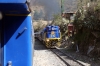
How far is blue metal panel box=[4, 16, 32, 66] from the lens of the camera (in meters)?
4.12

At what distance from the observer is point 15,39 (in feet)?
13.7

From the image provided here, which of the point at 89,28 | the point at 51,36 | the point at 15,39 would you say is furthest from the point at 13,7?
the point at 51,36

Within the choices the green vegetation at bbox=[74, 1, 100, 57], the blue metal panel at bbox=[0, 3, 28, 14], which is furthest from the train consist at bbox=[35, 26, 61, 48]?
the blue metal panel at bbox=[0, 3, 28, 14]

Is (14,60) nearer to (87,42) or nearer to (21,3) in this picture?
(21,3)

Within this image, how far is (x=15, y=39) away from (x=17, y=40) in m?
0.04

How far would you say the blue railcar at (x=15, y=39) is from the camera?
4.11 m

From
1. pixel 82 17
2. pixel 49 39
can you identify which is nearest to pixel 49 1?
pixel 49 39

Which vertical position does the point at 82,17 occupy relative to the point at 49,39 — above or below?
above

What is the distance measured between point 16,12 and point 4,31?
44 cm

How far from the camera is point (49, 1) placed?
3145 cm

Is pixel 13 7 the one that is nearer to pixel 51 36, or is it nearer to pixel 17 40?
pixel 17 40

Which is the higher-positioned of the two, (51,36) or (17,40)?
(17,40)

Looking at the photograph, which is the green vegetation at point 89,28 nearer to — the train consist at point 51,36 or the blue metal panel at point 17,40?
the train consist at point 51,36

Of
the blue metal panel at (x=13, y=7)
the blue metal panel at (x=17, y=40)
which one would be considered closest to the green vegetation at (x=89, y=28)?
the blue metal panel at (x=17, y=40)
